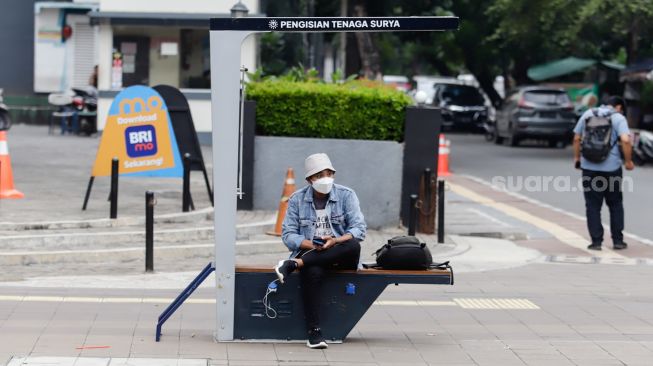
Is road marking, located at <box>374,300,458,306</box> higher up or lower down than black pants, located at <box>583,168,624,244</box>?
lower down

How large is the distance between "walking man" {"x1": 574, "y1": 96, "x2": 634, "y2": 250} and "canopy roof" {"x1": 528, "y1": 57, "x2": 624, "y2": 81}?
31122 mm

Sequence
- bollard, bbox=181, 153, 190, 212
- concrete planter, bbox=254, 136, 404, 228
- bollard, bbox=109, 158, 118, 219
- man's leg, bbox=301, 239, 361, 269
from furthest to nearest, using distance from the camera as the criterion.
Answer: concrete planter, bbox=254, 136, 404, 228, bollard, bbox=181, 153, 190, 212, bollard, bbox=109, 158, 118, 219, man's leg, bbox=301, 239, 361, 269

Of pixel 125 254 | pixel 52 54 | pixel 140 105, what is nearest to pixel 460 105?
pixel 52 54

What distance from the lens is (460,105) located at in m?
45.1

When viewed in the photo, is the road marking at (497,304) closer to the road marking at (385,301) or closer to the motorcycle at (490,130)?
the road marking at (385,301)

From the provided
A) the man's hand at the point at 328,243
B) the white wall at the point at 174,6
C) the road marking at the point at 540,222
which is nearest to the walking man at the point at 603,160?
the road marking at the point at 540,222

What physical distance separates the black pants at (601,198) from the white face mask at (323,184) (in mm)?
6863

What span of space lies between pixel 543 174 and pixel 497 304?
15648mm

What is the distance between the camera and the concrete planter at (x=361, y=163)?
16078 millimetres

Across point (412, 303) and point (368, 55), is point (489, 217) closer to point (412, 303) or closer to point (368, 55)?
point (412, 303)

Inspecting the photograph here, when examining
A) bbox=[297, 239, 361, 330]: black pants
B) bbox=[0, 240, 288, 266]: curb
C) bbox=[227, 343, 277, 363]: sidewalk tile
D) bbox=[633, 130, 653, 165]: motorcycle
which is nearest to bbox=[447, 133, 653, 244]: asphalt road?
bbox=[633, 130, 653, 165]: motorcycle

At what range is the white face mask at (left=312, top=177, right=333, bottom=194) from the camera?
8.56 metres

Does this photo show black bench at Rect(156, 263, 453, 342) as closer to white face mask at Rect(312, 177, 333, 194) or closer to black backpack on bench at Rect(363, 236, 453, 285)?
black backpack on bench at Rect(363, 236, 453, 285)

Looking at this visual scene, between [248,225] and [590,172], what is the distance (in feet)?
13.6
